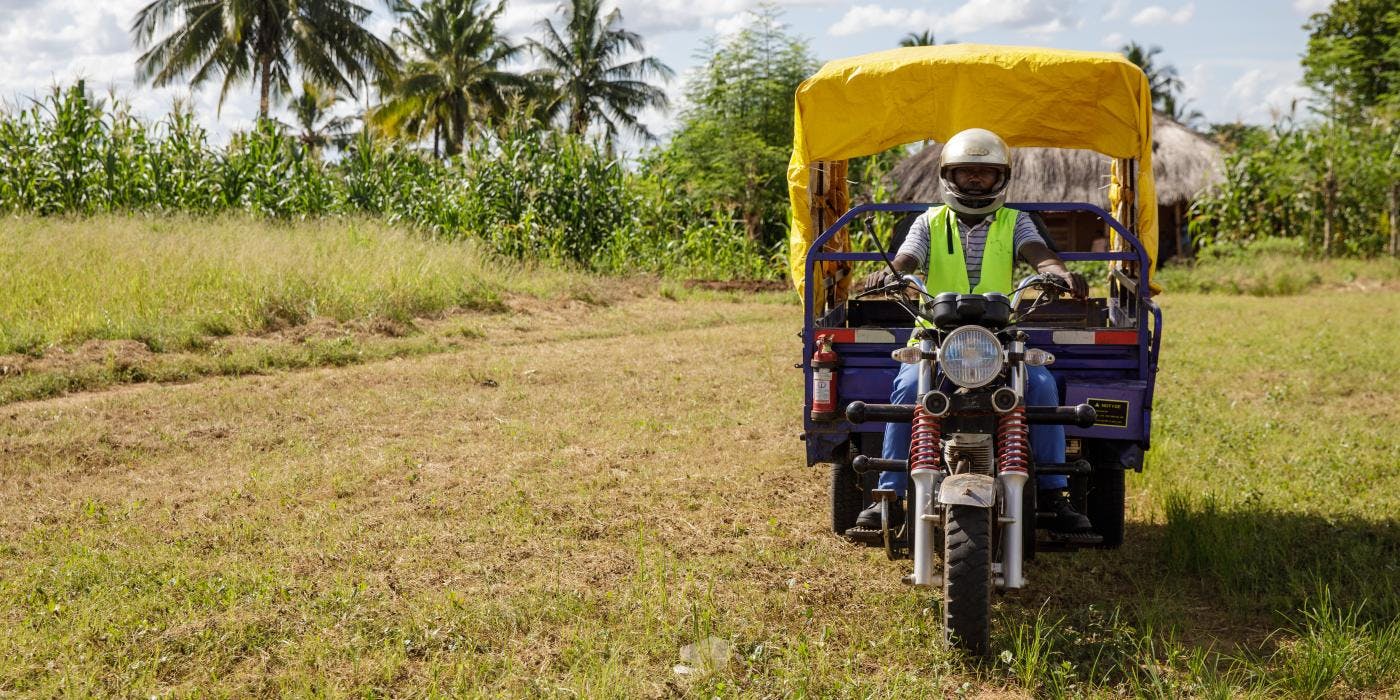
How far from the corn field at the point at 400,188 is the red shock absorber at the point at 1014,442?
13718 millimetres

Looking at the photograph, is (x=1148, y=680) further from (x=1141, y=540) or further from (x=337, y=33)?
(x=337, y=33)

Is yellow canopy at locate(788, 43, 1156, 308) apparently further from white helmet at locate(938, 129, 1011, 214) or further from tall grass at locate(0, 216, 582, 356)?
tall grass at locate(0, 216, 582, 356)

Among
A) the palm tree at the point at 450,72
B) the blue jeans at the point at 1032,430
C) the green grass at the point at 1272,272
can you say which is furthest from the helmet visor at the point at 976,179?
the palm tree at the point at 450,72

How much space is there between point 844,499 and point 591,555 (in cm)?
116

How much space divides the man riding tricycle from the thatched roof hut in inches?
682

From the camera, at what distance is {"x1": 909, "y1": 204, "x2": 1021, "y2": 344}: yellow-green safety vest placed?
16.4 feet

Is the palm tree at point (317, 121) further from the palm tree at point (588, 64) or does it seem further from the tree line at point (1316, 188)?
the tree line at point (1316, 188)

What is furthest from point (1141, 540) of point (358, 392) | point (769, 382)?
point (358, 392)

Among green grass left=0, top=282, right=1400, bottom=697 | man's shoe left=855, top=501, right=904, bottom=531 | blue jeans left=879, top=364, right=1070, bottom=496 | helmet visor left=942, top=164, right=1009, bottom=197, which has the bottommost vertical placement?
green grass left=0, top=282, right=1400, bottom=697

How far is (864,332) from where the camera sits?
4938 mm

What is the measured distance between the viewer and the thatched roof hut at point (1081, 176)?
2383 centimetres

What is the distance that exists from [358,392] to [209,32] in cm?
2839

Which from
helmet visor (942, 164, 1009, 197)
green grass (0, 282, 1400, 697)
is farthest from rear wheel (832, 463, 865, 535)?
helmet visor (942, 164, 1009, 197)

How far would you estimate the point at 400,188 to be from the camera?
738 inches
